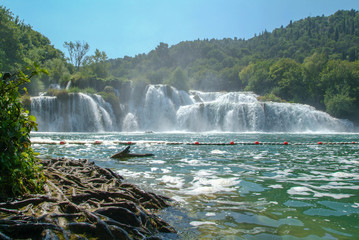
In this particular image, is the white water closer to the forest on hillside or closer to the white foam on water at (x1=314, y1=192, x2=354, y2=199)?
the forest on hillside

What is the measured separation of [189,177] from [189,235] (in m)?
4.05

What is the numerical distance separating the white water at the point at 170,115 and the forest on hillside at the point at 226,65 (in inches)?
157

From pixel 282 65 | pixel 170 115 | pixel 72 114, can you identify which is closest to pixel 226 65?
pixel 282 65

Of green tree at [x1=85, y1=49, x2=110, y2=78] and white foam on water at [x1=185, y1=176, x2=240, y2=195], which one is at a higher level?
green tree at [x1=85, y1=49, x2=110, y2=78]

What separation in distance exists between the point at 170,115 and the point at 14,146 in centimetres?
4404

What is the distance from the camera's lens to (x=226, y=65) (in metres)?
120

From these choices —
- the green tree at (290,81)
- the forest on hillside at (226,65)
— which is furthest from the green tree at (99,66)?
the green tree at (290,81)

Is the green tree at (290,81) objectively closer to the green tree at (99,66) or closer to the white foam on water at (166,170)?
the green tree at (99,66)

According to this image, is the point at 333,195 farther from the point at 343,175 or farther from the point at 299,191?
the point at 343,175

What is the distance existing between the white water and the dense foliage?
126 feet

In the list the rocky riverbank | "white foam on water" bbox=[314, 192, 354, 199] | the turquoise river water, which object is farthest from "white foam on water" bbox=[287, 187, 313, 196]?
the rocky riverbank

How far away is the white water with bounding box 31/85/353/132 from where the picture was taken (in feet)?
132

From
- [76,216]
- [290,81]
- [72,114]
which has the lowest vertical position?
[76,216]

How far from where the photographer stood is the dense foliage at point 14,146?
10.9ft
